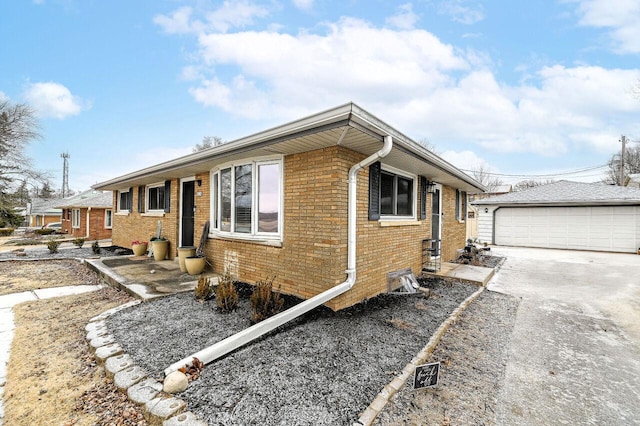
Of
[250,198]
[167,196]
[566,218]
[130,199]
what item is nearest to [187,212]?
[167,196]

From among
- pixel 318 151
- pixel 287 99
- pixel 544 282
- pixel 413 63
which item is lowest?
pixel 544 282

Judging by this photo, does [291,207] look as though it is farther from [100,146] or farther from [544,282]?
[100,146]

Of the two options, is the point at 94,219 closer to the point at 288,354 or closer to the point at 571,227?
the point at 288,354

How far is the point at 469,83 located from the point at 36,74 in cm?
1675

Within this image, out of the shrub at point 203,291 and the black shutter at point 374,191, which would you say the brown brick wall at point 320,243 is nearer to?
the black shutter at point 374,191

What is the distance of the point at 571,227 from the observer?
13.4 metres

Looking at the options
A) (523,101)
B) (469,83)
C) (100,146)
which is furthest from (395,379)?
(100,146)

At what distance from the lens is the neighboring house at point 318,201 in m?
3.83

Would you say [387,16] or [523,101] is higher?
[523,101]

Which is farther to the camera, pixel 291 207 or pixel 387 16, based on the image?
pixel 387 16

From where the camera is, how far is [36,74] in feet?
34.1

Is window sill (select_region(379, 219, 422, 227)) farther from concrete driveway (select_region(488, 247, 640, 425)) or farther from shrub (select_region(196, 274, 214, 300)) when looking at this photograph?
shrub (select_region(196, 274, 214, 300))

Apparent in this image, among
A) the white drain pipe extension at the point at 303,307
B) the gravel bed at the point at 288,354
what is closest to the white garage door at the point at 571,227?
the gravel bed at the point at 288,354

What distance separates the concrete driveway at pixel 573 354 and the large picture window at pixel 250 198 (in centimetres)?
367
